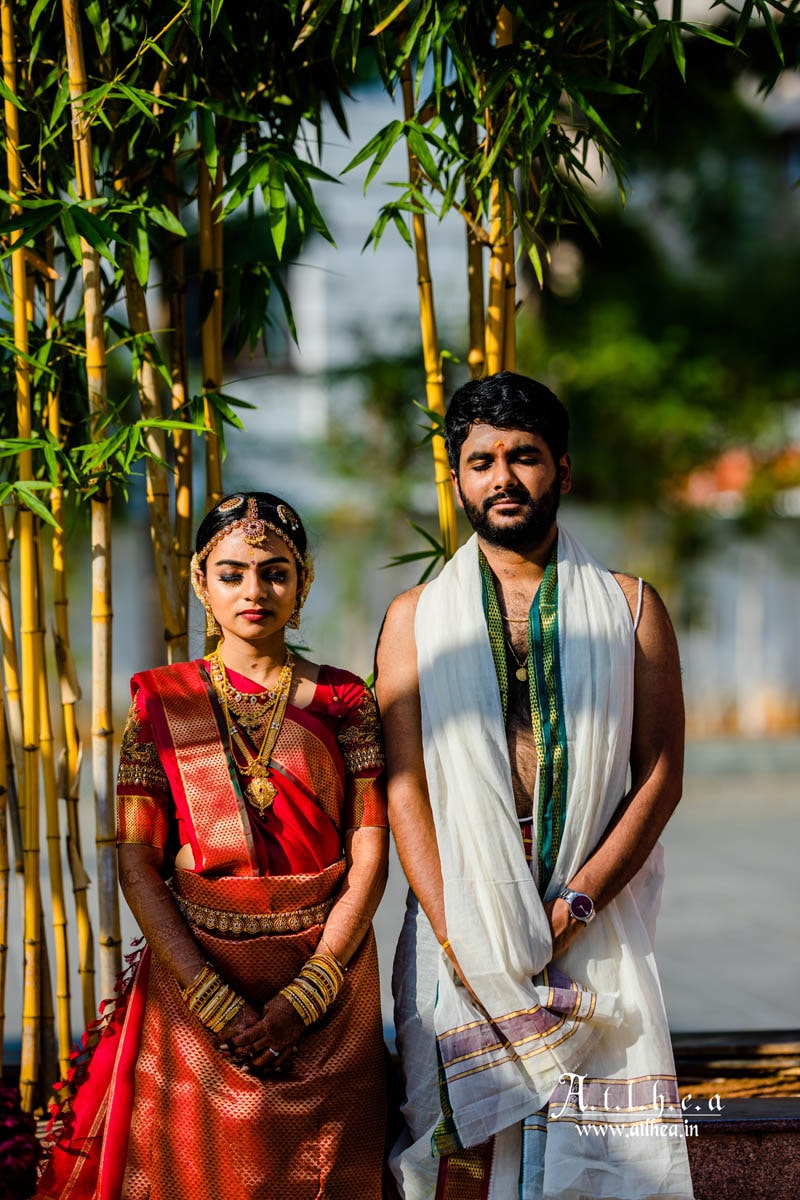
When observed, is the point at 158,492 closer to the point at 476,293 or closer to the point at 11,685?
the point at 11,685

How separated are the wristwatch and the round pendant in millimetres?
571

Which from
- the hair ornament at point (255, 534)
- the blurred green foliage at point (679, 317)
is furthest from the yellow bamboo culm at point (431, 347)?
the blurred green foliage at point (679, 317)

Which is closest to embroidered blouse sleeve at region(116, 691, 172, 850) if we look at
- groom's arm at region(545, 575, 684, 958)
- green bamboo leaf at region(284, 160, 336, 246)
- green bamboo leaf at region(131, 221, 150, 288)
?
groom's arm at region(545, 575, 684, 958)

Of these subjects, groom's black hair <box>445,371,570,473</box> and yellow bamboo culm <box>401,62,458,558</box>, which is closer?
groom's black hair <box>445,371,570,473</box>

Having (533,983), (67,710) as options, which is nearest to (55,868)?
(67,710)

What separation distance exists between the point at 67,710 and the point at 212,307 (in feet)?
3.28

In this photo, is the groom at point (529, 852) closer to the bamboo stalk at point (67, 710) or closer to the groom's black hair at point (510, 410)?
the groom's black hair at point (510, 410)

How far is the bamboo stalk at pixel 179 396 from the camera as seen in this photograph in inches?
123

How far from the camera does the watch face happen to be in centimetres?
246

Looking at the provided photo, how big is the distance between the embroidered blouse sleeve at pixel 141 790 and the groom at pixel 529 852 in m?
0.43

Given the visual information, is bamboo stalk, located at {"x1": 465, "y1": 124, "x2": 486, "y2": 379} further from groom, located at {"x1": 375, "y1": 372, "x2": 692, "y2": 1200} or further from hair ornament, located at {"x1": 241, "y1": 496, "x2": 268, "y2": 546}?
hair ornament, located at {"x1": 241, "y1": 496, "x2": 268, "y2": 546}

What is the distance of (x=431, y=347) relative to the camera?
3.07 meters

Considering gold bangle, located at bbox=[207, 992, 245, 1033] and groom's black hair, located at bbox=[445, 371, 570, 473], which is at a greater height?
groom's black hair, located at bbox=[445, 371, 570, 473]

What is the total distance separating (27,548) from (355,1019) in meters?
1.28
